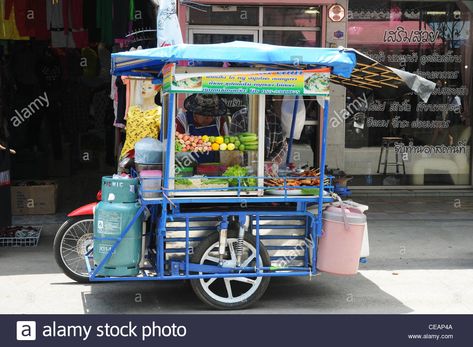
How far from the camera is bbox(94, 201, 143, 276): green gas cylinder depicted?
229 inches

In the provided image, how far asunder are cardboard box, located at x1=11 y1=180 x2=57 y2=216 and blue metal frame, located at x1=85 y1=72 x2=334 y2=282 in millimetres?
4474

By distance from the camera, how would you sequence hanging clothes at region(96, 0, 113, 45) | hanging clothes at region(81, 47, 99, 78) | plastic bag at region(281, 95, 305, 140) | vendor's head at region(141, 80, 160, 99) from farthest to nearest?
hanging clothes at region(81, 47, 99, 78) < hanging clothes at region(96, 0, 113, 45) < vendor's head at region(141, 80, 160, 99) < plastic bag at region(281, 95, 305, 140)

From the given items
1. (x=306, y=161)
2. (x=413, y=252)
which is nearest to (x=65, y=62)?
(x=306, y=161)

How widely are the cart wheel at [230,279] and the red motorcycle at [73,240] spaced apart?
53.2 inches

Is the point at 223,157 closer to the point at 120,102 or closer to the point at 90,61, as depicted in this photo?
the point at 120,102

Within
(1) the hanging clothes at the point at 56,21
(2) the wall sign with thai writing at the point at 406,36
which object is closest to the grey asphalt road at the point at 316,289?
(1) the hanging clothes at the point at 56,21

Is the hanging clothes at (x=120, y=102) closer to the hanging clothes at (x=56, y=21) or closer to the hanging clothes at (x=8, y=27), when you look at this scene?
the hanging clothes at (x=56, y=21)

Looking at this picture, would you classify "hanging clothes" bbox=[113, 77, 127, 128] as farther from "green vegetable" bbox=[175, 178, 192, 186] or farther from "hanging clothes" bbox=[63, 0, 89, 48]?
"green vegetable" bbox=[175, 178, 192, 186]

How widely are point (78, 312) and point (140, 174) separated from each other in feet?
4.32

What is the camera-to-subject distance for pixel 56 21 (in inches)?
424

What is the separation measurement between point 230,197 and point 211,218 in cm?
26

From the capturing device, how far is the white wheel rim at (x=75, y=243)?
266 inches

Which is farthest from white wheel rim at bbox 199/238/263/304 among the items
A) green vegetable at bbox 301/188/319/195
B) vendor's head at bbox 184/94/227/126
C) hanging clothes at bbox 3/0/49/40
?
hanging clothes at bbox 3/0/49/40

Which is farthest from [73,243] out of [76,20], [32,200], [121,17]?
[76,20]
